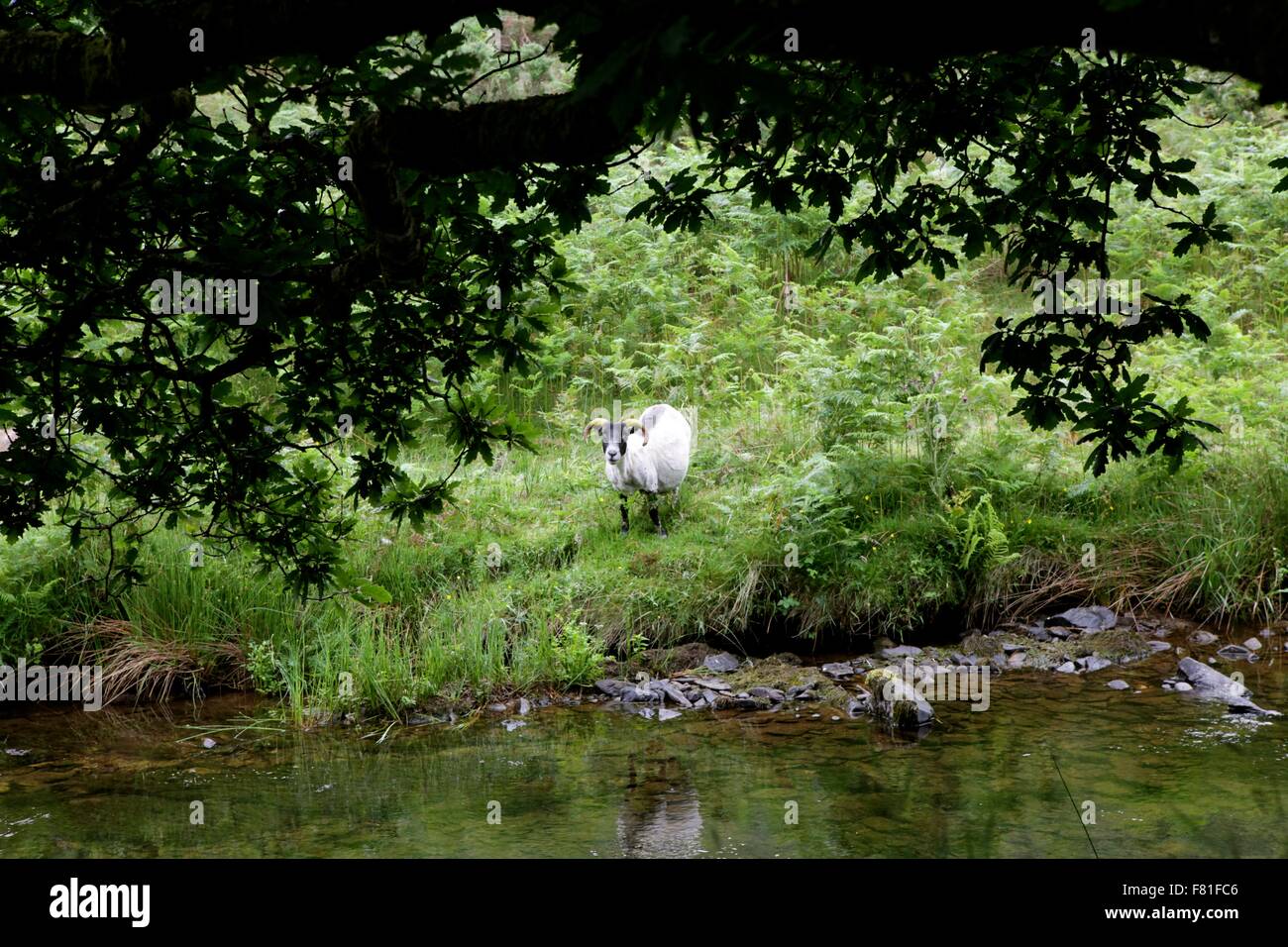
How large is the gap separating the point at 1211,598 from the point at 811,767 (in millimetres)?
4683

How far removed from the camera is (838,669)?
30.1 feet

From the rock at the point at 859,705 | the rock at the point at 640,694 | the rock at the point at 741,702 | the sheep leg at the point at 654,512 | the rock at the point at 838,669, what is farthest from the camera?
the sheep leg at the point at 654,512

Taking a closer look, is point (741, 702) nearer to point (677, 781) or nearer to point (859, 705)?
point (859, 705)

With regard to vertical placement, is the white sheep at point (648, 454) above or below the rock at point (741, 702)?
above

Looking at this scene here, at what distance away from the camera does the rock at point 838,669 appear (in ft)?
29.7

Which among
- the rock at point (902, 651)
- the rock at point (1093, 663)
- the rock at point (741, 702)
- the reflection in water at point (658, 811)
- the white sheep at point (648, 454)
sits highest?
the white sheep at point (648, 454)

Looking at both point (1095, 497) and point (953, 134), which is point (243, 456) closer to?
point (953, 134)

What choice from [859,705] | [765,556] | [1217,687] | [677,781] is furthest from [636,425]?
[1217,687]

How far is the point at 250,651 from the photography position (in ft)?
31.0

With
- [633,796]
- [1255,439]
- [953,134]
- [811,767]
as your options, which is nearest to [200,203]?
[953,134]

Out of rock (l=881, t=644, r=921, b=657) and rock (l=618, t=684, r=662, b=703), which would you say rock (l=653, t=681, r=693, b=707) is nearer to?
rock (l=618, t=684, r=662, b=703)

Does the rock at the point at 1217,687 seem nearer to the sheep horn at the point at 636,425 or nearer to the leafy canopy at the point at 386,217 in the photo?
the leafy canopy at the point at 386,217

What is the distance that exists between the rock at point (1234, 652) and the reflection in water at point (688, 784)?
0.26 metres

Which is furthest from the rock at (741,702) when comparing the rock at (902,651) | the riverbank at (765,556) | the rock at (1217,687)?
the rock at (1217,687)
